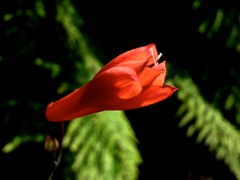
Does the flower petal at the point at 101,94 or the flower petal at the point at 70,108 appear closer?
the flower petal at the point at 101,94

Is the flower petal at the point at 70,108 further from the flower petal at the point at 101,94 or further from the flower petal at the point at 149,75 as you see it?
the flower petal at the point at 149,75

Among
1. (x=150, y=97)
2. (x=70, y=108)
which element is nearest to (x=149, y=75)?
(x=150, y=97)

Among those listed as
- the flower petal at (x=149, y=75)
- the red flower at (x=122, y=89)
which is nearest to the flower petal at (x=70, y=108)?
the red flower at (x=122, y=89)

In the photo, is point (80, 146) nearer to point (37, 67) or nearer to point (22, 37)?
point (37, 67)

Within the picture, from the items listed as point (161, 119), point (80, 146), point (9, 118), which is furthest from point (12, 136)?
point (161, 119)

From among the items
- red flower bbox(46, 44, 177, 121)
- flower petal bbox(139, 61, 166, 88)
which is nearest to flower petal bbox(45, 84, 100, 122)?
red flower bbox(46, 44, 177, 121)

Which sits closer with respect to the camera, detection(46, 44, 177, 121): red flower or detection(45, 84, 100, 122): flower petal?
detection(46, 44, 177, 121): red flower

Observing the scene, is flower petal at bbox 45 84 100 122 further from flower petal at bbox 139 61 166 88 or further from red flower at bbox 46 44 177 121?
flower petal at bbox 139 61 166 88

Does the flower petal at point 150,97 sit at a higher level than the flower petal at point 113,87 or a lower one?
lower
